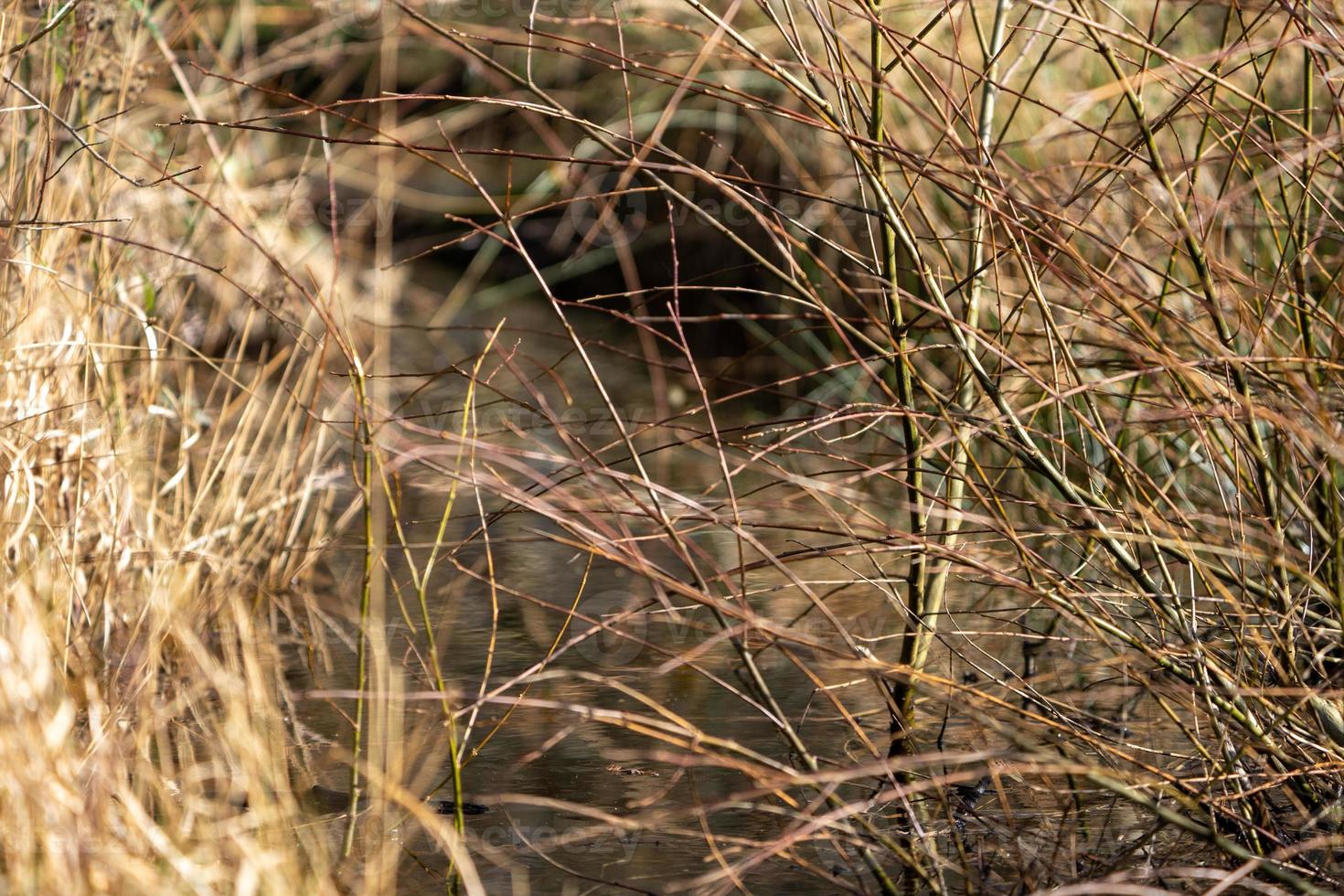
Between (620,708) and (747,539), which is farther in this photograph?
(620,708)

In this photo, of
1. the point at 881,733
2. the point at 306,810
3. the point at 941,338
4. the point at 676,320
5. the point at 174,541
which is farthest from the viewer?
the point at 941,338

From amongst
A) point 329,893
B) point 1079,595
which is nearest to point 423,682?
point 329,893

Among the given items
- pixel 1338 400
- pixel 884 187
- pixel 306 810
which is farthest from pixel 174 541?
pixel 1338 400

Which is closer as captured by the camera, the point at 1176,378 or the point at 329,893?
the point at 329,893

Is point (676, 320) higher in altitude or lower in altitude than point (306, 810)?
higher

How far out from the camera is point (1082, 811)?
152 centimetres

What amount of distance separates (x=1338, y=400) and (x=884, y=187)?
1.58 ft

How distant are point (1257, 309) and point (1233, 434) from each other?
7.6 inches

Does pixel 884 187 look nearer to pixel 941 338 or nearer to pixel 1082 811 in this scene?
pixel 1082 811

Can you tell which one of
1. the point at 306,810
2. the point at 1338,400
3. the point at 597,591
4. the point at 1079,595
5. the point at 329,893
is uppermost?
the point at 1338,400

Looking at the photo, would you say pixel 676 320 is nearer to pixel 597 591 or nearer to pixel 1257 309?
pixel 1257 309

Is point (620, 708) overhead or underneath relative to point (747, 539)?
underneath

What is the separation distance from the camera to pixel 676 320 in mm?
1251

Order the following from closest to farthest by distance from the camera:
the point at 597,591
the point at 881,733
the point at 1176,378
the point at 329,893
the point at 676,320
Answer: the point at 329,893 < the point at 676,320 < the point at 1176,378 < the point at 881,733 < the point at 597,591
